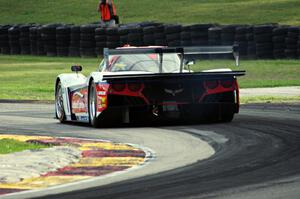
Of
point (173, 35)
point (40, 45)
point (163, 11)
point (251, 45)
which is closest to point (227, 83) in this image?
point (251, 45)

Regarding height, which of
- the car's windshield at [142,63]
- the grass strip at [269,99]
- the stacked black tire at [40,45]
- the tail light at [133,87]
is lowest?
the stacked black tire at [40,45]

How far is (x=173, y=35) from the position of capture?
3512 centimetres

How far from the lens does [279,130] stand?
14695mm

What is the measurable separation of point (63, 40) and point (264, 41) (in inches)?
373

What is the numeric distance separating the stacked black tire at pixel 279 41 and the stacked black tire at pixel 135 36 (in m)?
4.88

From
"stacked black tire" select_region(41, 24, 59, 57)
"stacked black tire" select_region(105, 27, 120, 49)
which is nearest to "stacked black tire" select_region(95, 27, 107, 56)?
"stacked black tire" select_region(105, 27, 120, 49)

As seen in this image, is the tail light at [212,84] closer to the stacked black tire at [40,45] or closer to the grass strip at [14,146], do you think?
the grass strip at [14,146]

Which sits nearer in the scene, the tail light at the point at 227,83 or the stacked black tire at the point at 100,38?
the tail light at the point at 227,83

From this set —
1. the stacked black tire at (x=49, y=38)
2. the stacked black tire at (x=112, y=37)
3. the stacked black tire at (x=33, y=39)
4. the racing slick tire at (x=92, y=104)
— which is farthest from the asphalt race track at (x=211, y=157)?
the stacked black tire at (x=33, y=39)

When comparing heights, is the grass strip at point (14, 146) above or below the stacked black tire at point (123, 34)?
above

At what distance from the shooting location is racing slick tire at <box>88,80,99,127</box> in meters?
16.2

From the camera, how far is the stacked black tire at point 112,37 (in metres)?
36.7

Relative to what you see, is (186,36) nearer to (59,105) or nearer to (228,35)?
(228,35)

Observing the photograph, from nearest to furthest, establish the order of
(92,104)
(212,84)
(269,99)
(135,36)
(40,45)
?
(212,84) → (92,104) → (269,99) → (135,36) → (40,45)
